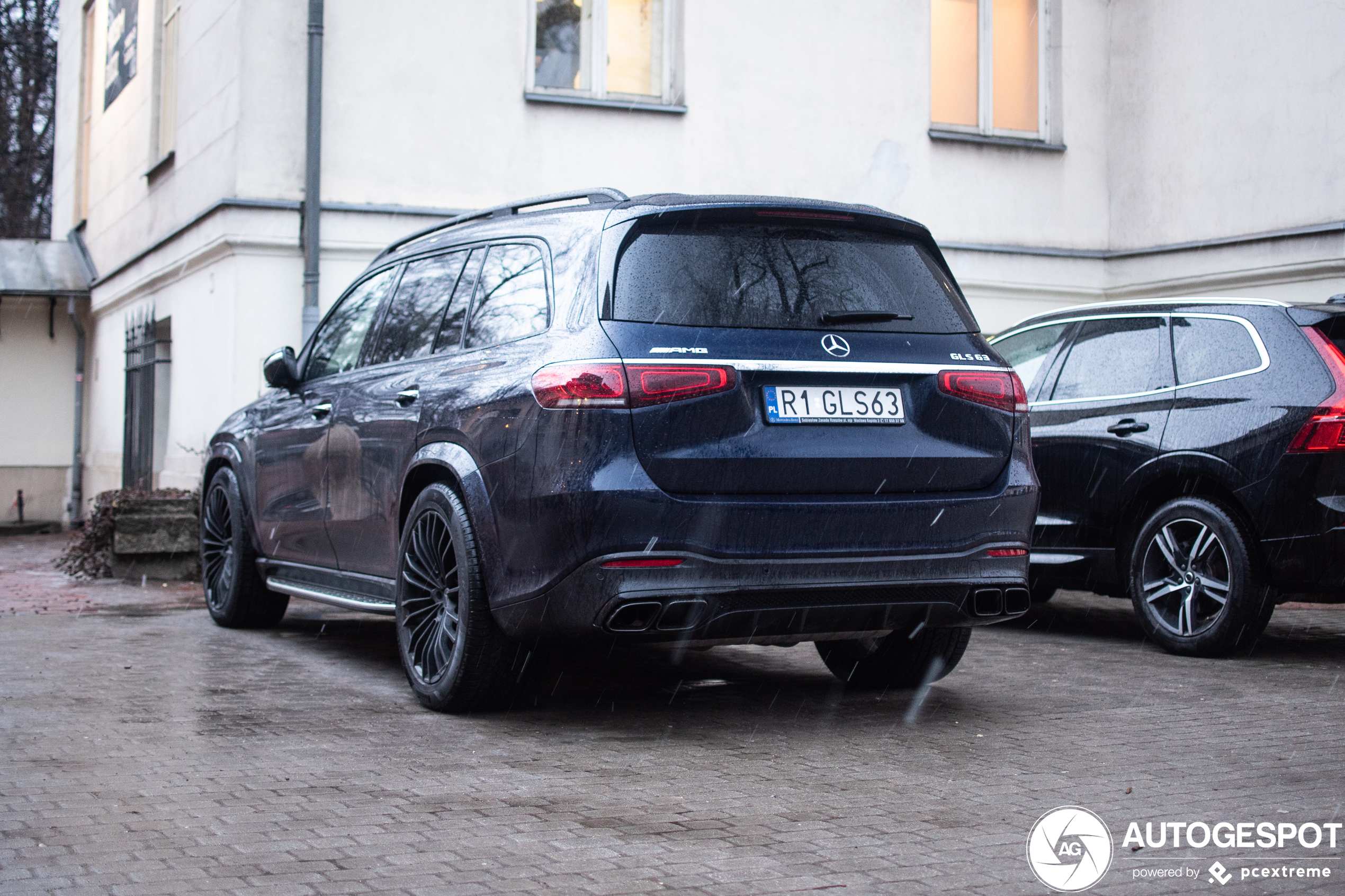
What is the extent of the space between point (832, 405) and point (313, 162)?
7.79 meters

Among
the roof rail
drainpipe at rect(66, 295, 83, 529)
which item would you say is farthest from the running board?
drainpipe at rect(66, 295, 83, 529)

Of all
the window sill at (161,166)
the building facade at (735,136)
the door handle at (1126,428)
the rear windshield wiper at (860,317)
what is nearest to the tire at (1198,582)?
the door handle at (1126,428)

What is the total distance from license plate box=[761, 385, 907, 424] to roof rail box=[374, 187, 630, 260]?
1.01 metres

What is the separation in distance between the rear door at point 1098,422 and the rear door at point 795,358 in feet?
8.05

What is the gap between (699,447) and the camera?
4809mm

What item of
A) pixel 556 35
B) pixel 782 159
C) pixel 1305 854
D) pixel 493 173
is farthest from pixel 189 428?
pixel 1305 854

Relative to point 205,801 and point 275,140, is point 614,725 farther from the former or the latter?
point 275,140

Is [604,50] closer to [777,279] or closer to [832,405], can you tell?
[777,279]

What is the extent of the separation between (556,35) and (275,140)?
2.65m

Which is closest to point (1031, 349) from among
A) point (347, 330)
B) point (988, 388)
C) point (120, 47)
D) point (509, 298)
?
point (988, 388)

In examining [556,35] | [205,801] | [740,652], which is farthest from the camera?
[556,35]

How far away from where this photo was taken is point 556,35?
507 inches

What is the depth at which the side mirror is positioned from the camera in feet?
24.1

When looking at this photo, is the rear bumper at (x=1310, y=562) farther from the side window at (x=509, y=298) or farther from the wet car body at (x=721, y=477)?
the side window at (x=509, y=298)
